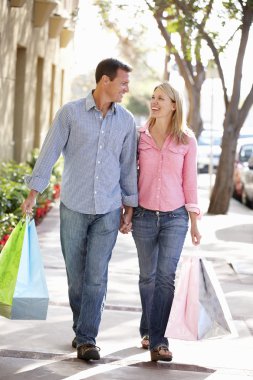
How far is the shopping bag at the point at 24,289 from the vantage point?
6629 mm

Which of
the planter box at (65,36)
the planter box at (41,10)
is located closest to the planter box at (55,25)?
the planter box at (41,10)

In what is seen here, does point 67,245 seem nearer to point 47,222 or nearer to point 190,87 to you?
point 47,222

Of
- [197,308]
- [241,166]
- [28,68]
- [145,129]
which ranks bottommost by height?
[241,166]

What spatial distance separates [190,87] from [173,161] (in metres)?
20.6

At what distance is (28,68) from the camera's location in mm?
19719

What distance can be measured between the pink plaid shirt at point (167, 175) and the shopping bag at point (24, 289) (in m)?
0.85

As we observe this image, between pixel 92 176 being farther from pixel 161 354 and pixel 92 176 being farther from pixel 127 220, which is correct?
pixel 161 354

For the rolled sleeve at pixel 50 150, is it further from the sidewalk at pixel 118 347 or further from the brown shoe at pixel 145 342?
the brown shoe at pixel 145 342

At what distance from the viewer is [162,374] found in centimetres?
678

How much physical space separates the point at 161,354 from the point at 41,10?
1360 centimetres

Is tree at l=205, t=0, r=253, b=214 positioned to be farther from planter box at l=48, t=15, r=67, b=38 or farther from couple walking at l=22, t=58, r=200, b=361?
couple walking at l=22, t=58, r=200, b=361

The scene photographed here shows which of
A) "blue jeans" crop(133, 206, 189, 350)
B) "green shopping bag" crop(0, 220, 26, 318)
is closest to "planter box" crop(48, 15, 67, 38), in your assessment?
"blue jeans" crop(133, 206, 189, 350)

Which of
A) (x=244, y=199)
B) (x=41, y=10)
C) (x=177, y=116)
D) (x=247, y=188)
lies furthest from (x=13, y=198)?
(x=244, y=199)

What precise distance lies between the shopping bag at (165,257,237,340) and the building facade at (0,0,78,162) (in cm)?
913
